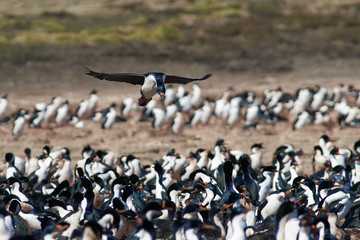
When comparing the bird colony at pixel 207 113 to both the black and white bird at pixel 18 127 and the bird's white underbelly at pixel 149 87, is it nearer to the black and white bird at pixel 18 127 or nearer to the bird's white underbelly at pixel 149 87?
the black and white bird at pixel 18 127

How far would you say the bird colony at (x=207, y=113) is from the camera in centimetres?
2097

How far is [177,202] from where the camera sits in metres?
11.4

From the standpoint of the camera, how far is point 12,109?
23.6 m

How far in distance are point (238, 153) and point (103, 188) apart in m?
4.97

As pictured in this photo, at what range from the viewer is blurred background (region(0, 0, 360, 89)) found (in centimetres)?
3206

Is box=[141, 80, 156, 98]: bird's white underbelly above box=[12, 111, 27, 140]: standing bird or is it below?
above

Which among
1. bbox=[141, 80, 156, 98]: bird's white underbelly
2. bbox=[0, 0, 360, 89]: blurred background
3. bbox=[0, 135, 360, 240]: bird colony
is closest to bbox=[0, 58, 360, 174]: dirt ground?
bbox=[0, 0, 360, 89]: blurred background

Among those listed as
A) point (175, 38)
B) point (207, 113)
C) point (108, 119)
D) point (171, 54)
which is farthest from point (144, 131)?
point (175, 38)

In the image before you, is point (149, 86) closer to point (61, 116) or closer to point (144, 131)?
point (144, 131)

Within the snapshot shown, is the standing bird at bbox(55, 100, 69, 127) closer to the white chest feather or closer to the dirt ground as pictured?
the dirt ground

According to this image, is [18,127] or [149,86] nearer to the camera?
[149,86]

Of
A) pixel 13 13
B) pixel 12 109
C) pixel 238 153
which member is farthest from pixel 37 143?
pixel 13 13

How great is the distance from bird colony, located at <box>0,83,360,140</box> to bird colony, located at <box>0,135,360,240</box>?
5918 millimetres

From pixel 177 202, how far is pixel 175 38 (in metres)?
26.9
